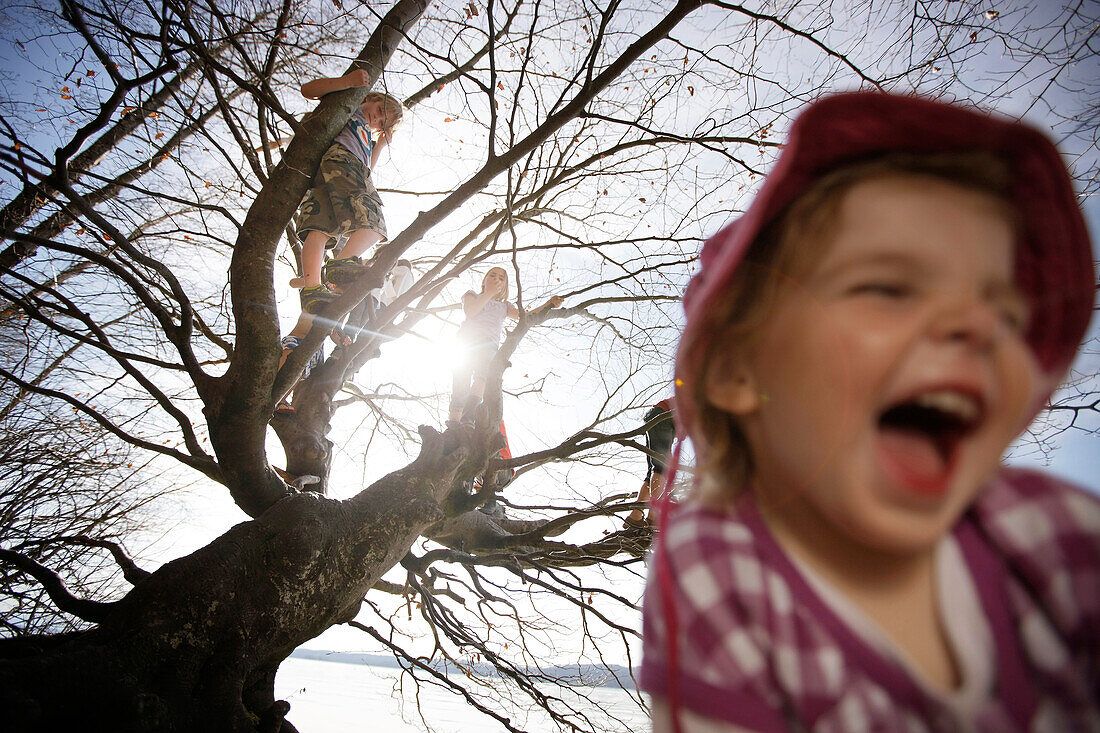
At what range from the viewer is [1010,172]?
0.51 metres

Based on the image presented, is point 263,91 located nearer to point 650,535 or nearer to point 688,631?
point 688,631

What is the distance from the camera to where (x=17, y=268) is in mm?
2367

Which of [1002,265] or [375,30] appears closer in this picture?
[1002,265]

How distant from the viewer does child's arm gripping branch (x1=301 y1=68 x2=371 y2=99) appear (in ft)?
7.84

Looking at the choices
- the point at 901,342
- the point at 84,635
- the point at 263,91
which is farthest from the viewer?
the point at 263,91

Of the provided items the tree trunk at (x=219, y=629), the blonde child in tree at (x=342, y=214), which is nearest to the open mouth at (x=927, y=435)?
the tree trunk at (x=219, y=629)

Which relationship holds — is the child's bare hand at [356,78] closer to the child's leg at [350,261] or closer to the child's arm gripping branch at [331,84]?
the child's arm gripping branch at [331,84]

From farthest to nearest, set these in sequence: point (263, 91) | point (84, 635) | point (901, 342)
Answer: point (263, 91) → point (84, 635) → point (901, 342)

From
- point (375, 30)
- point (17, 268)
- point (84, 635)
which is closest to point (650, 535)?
point (84, 635)

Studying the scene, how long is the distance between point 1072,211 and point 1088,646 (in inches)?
16.4

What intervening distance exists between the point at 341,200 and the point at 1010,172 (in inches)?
122

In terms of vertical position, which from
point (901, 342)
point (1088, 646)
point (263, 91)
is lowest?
point (1088, 646)

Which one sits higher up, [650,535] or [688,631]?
[650,535]

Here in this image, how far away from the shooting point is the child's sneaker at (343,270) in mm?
3055
